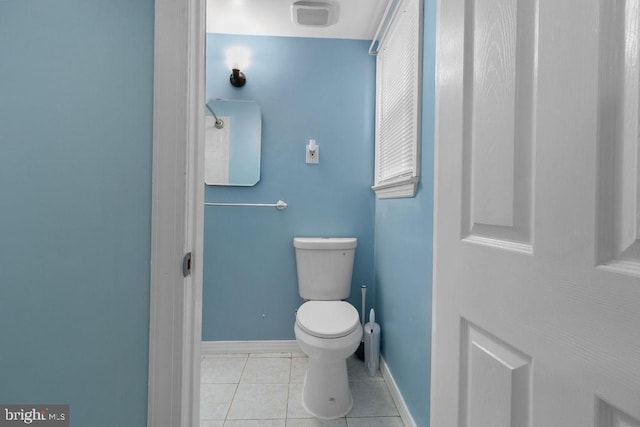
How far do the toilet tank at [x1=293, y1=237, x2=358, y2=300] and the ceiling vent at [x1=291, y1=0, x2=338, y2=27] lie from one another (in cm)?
137

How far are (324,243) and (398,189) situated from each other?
2.02 ft

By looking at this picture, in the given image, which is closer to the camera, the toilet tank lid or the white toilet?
the white toilet

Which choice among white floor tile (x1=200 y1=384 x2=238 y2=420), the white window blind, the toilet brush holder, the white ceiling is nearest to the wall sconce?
the white ceiling

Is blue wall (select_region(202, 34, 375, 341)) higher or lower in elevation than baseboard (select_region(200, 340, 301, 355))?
higher

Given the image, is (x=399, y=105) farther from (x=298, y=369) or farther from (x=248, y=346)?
(x=248, y=346)

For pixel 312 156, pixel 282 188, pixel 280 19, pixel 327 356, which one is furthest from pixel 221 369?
pixel 280 19

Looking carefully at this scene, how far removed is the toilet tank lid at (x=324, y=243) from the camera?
1.89 metres

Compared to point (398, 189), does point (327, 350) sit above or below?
below

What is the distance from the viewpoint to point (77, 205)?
2.33ft

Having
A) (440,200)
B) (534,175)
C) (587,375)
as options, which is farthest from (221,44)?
(587,375)

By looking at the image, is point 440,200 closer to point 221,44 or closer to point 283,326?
point 283,326

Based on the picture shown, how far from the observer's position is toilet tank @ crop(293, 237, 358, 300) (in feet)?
6.21

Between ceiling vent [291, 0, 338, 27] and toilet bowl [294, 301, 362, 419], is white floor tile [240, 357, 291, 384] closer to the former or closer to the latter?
toilet bowl [294, 301, 362, 419]

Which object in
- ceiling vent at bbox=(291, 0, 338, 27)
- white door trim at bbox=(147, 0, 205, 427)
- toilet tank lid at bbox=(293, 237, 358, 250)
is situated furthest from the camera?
toilet tank lid at bbox=(293, 237, 358, 250)
